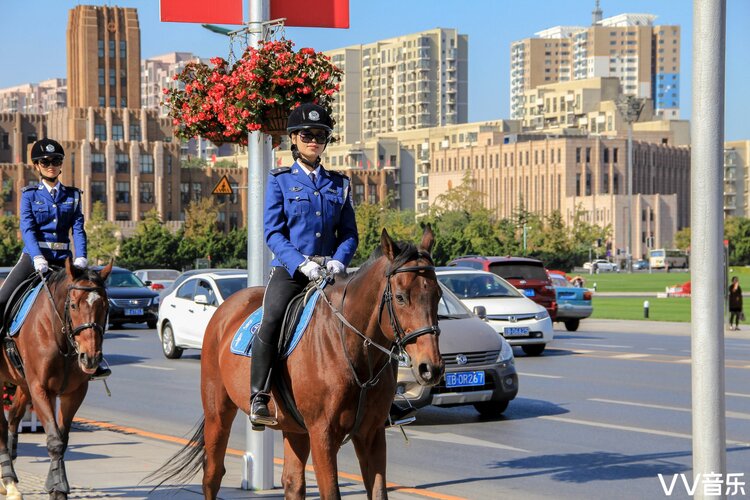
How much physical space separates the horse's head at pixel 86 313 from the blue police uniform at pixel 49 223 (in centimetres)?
70

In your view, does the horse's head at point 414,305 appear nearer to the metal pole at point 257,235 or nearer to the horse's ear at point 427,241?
the horse's ear at point 427,241

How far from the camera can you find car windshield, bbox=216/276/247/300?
79.6 feet

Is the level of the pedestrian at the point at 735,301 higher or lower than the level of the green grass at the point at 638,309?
higher

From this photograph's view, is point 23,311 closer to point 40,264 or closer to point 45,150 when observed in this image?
point 40,264

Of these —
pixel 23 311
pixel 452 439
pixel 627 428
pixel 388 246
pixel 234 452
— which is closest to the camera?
pixel 388 246

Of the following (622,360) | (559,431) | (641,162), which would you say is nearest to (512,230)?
(622,360)

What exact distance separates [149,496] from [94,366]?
1.31 metres

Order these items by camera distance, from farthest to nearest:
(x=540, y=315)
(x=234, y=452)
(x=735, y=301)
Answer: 1. (x=735, y=301)
2. (x=540, y=315)
3. (x=234, y=452)

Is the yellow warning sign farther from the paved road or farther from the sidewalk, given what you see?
the sidewalk

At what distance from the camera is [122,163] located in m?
166

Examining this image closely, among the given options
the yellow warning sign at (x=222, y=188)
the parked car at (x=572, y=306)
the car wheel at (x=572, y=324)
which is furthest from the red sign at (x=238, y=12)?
the car wheel at (x=572, y=324)

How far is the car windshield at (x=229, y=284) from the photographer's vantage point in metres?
24.3

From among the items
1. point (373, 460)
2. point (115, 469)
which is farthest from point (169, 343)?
point (373, 460)

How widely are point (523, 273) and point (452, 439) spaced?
18.0 metres
